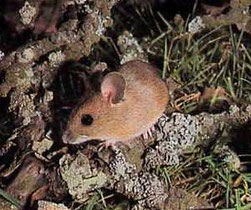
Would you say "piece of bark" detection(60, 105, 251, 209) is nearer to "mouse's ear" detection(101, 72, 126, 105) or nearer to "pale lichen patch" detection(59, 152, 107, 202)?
"pale lichen patch" detection(59, 152, 107, 202)

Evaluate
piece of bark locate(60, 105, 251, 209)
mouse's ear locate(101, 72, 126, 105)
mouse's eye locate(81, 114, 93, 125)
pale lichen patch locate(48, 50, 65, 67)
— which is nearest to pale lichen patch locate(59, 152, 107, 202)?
piece of bark locate(60, 105, 251, 209)

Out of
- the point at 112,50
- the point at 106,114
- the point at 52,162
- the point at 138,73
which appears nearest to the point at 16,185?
the point at 52,162

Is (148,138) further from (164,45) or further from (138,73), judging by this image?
(164,45)

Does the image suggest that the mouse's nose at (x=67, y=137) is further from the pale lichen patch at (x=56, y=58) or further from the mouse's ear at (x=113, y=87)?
the pale lichen patch at (x=56, y=58)

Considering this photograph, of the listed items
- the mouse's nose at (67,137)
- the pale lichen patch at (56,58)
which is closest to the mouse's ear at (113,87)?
the mouse's nose at (67,137)

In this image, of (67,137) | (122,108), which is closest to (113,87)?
(122,108)

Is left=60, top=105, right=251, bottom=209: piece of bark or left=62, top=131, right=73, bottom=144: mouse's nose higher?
left=62, top=131, right=73, bottom=144: mouse's nose

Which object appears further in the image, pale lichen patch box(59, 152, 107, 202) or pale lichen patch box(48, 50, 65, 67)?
pale lichen patch box(48, 50, 65, 67)
